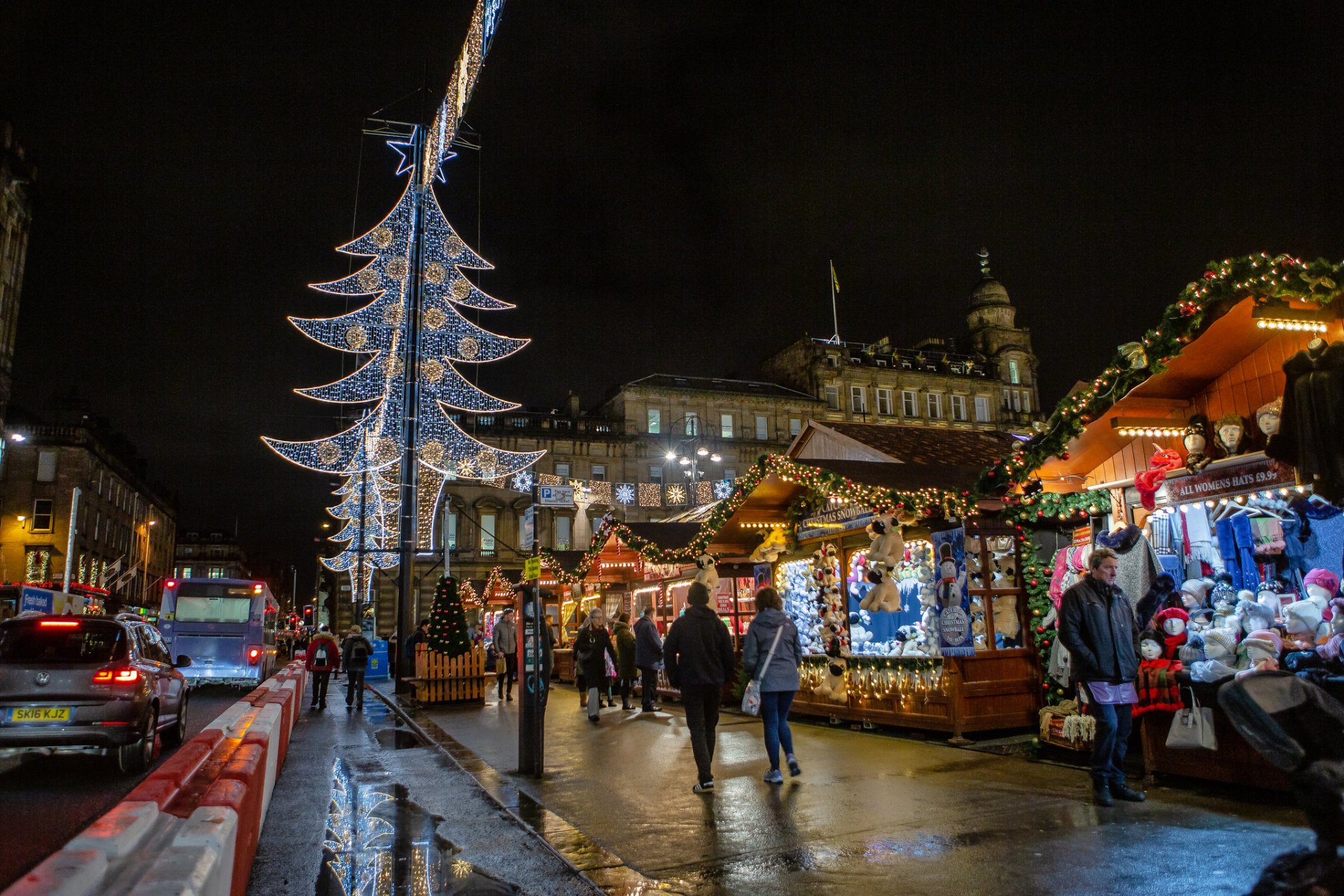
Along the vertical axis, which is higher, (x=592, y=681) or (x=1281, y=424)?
(x=1281, y=424)

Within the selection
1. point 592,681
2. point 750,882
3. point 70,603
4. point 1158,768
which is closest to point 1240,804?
point 1158,768

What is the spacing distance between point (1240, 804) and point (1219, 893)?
7.75 ft

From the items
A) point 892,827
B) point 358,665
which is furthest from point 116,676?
point 358,665

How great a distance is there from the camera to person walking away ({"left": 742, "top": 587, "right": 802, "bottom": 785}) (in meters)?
8.04

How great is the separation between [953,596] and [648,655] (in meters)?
7.06

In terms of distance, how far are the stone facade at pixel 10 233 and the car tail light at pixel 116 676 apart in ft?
127

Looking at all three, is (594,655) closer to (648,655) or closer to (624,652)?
(648,655)

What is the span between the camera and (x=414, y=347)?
22.3 metres

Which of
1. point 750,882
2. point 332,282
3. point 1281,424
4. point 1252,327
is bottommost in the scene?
point 750,882

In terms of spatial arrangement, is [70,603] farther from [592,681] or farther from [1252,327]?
[1252,327]

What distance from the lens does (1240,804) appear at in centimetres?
646

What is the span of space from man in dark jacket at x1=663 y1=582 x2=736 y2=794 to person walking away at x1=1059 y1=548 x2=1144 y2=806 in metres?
2.97

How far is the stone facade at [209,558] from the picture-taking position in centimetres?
12694

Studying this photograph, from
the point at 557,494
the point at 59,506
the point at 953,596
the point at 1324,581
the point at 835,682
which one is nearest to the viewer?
the point at 1324,581
